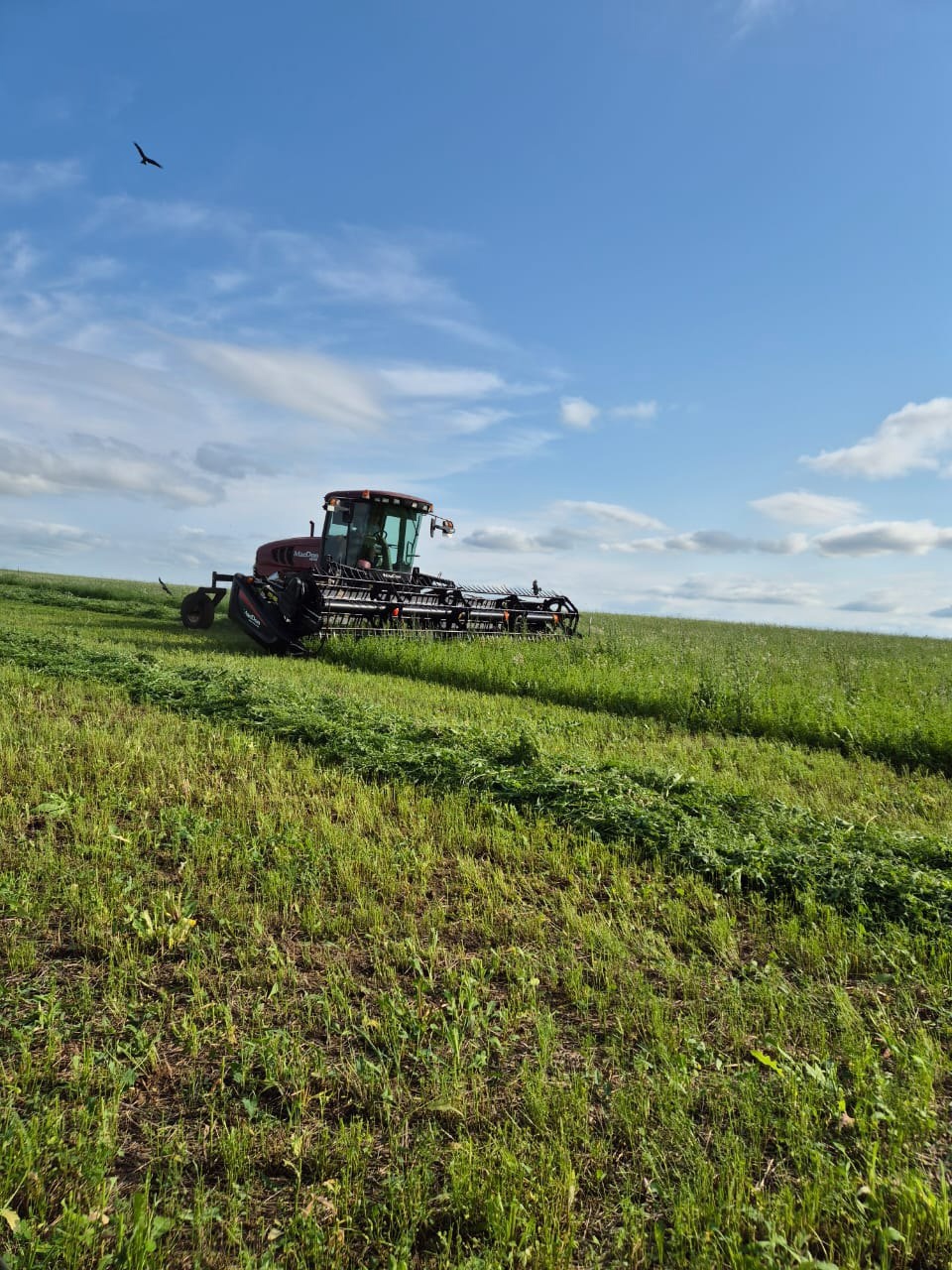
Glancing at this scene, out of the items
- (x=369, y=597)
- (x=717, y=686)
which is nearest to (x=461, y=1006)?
(x=717, y=686)

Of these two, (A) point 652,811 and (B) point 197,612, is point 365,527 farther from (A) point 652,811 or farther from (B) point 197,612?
(A) point 652,811

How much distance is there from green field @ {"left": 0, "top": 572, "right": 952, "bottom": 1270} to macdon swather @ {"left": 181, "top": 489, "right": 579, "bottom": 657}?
21.2 feet

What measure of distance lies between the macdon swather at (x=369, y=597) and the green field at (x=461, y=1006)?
646 cm

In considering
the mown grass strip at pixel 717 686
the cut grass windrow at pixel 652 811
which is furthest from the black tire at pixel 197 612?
the cut grass windrow at pixel 652 811

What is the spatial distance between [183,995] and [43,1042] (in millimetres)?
500

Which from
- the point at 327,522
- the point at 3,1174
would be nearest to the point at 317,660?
the point at 327,522

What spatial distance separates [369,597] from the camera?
13695 mm

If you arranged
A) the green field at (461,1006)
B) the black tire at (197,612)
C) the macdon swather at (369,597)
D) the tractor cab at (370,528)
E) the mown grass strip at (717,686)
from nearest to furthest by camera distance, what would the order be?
the green field at (461,1006), the mown grass strip at (717,686), the macdon swather at (369,597), the tractor cab at (370,528), the black tire at (197,612)

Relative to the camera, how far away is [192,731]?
7090 millimetres

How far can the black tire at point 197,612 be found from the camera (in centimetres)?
1797

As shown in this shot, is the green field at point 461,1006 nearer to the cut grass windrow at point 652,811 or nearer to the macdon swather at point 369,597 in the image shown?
the cut grass windrow at point 652,811

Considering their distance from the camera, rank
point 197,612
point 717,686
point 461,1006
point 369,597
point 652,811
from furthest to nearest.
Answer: point 197,612, point 369,597, point 717,686, point 652,811, point 461,1006

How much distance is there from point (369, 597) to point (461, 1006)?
11.1 meters

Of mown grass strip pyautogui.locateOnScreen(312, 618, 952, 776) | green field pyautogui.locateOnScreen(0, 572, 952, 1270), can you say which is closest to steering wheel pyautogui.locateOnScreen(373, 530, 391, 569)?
mown grass strip pyautogui.locateOnScreen(312, 618, 952, 776)
